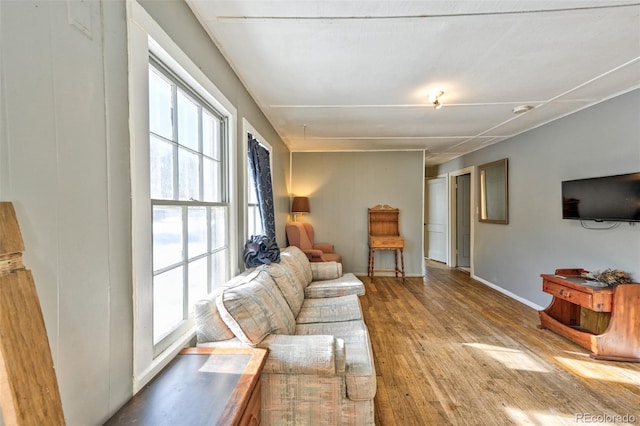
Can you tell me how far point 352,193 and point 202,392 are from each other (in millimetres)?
4323

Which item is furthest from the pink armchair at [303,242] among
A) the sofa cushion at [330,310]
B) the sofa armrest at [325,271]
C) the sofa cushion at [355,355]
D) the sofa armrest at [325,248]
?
the sofa cushion at [355,355]

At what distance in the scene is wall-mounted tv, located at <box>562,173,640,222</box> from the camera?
90.0 inches

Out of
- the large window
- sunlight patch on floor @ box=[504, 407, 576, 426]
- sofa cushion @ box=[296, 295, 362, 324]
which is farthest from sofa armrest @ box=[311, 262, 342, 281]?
sunlight patch on floor @ box=[504, 407, 576, 426]

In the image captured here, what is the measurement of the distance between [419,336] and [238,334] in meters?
2.08

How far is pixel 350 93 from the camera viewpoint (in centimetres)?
248

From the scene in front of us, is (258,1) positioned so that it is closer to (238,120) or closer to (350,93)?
(238,120)

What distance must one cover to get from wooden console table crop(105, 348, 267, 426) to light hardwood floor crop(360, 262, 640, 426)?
104 cm

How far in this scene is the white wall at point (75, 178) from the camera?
64cm

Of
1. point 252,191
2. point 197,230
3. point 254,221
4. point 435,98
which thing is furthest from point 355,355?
point 435,98

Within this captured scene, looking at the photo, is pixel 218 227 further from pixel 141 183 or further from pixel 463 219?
pixel 463 219

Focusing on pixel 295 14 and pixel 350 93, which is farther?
pixel 350 93

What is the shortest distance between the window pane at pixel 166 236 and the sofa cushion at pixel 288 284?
77cm

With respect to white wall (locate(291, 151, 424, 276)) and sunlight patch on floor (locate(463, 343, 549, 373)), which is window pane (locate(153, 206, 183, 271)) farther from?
white wall (locate(291, 151, 424, 276))

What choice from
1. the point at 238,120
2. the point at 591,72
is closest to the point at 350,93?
the point at 238,120
